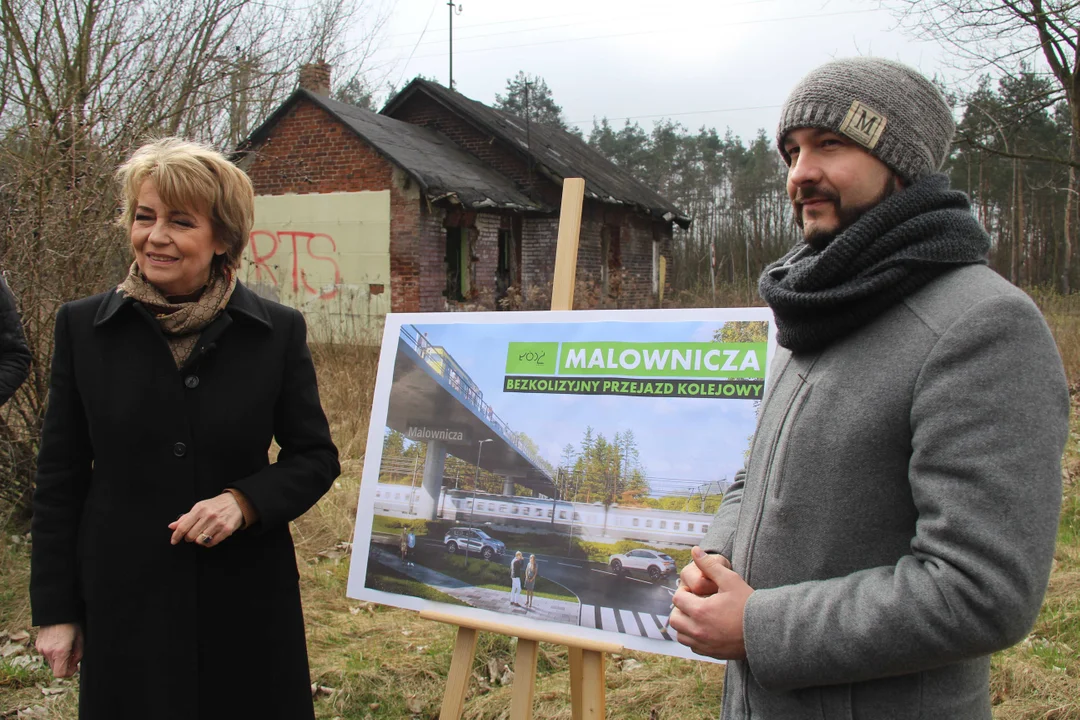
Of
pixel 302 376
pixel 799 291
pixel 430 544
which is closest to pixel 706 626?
pixel 799 291

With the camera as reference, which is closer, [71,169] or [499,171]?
[71,169]

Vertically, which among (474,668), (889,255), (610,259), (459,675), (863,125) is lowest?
(474,668)

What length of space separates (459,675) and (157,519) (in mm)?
996

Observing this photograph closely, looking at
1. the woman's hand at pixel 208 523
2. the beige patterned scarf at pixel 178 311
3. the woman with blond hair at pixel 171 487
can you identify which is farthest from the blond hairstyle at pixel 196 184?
the woman's hand at pixel 208 523

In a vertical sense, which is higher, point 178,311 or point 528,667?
point 178,311

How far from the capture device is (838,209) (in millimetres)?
1200

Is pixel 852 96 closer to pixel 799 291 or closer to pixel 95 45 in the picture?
pixel 799 291

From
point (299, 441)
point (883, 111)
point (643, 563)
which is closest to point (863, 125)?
point (883, 111)

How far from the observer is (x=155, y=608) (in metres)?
1.85

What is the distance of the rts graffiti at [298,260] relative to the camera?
13.5 metres

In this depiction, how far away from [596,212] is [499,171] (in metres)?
2.45

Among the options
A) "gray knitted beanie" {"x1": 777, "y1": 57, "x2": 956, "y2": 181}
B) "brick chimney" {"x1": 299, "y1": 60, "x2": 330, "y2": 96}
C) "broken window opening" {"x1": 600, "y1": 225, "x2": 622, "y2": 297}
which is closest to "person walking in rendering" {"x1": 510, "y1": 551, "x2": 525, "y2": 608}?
"gray knitted beanie" {"x1": 777, "y1": 57, "x2": 956, "y2": 181}

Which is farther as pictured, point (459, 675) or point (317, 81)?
point (317, 81)

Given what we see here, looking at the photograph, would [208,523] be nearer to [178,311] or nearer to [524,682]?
[178,311]
